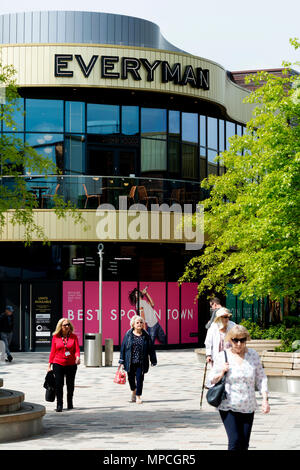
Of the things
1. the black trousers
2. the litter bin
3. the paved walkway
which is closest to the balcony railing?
the litter bin

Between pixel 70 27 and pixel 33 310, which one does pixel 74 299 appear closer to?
pixel 33 310

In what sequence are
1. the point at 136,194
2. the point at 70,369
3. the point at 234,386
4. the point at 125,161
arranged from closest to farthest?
1. the point at 234,386
2. the point at 70,369
3. the point at 136,194
4. the point at 125,161

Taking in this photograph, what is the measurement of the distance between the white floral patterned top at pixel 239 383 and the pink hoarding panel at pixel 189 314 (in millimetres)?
24419

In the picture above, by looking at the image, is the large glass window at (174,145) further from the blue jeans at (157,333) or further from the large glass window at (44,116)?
the blue jeans at (157,333)

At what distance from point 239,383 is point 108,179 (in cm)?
2163

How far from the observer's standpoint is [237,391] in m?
8.38

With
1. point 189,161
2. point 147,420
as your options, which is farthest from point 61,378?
point 189,161

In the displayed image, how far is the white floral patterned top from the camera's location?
836 centimetres

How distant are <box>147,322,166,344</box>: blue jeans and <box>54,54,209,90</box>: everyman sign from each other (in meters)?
9.25

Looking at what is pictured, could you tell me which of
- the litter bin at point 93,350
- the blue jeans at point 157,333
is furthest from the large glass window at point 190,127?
the litter bin at point 93,350

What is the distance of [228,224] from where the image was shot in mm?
26141
